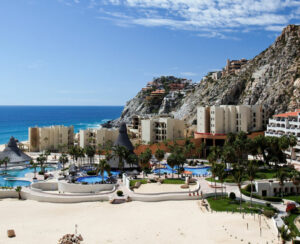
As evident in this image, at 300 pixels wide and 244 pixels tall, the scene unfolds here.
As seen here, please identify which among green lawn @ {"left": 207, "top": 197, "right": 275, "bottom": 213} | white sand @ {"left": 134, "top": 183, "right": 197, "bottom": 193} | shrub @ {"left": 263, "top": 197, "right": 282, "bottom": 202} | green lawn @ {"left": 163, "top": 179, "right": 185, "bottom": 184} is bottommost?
green lawn @ {"left": 207, "top": 197, "right": 275, "bottom": 213}

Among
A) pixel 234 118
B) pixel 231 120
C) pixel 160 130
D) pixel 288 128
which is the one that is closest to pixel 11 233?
pixel 160 130

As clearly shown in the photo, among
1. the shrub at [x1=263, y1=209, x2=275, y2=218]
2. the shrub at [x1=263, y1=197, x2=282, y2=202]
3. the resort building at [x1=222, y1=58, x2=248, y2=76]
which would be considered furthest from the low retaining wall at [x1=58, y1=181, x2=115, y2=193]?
the resort building at [x1=222, y1=58, x2=248, y2=76]

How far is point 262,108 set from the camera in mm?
77000

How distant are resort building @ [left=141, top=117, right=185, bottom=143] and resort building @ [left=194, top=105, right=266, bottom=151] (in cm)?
817

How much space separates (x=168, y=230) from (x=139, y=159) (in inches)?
1125

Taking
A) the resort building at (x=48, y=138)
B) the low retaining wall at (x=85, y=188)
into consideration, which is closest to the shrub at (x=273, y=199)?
the low retaining wall at (x=85, y=188)

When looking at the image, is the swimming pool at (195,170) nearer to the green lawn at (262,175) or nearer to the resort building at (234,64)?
the green lawn at (262,175)

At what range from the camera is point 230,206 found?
36875 millimetres

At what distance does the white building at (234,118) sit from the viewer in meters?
73.5

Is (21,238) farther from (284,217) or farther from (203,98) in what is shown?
(203,98)

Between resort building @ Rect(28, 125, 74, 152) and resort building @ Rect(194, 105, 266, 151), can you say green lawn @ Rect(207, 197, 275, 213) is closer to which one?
resort building @ Rect(194, 105, 266, 151)

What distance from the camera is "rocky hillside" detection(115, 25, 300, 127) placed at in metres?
81.2

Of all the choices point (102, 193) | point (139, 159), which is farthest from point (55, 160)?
point (102, 193)

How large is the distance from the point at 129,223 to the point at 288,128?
4496 centimetres
